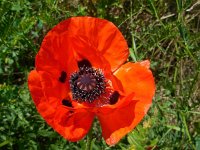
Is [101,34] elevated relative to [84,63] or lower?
elevated

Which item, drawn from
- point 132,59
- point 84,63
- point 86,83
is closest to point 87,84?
point 86,83

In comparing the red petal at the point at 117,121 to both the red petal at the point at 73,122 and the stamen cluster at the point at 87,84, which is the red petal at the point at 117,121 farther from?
the stamen cluster at the point at 87,84

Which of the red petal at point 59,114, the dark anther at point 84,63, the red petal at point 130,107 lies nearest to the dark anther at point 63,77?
the dark anther at point 84,63

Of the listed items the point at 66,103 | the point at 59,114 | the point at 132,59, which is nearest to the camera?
the point at 59,114

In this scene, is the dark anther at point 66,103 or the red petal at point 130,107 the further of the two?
the dark anther at point 66,103

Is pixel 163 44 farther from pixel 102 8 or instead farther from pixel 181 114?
pixel 181 114

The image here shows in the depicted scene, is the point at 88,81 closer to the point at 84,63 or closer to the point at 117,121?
the point at 84,63

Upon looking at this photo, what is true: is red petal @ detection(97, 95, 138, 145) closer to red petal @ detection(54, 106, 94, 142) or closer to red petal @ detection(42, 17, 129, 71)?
red petal @ detection(54, 106, 94, 142)
